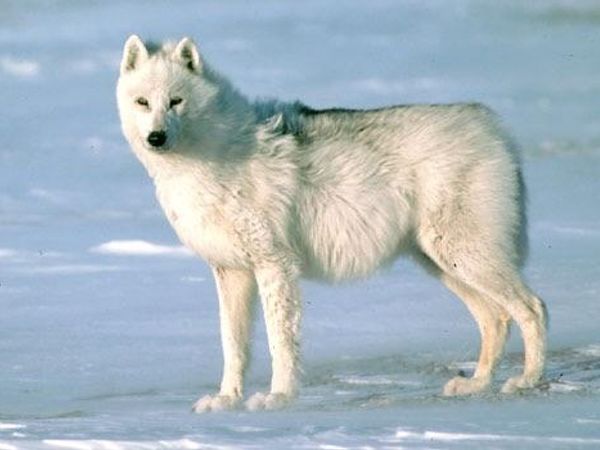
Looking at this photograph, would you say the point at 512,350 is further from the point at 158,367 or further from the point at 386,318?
the point at 158,367

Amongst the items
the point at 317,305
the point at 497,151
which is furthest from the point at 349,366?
the point at 317,305

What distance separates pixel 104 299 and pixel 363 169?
4.07m

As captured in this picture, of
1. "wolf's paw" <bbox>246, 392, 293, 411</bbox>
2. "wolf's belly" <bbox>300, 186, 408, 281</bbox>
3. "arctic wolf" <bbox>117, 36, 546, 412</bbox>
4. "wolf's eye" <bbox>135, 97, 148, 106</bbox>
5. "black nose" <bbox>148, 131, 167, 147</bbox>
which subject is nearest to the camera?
"wolf's paw" <bbox>246, 392, 293, 411</bbox>

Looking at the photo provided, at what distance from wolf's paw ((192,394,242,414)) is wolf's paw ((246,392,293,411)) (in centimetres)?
16

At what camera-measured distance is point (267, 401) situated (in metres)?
8.14

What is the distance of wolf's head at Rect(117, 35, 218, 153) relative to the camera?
8414 mm

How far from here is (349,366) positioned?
9766 millimetres

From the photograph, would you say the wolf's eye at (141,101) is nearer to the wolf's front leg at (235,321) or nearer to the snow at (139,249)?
the wolf's front leg at (235,321)

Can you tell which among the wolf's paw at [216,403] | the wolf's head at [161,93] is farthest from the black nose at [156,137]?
the wolf's paw at [216,403]

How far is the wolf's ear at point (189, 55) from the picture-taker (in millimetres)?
8758

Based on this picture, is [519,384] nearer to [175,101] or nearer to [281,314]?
[281,314]

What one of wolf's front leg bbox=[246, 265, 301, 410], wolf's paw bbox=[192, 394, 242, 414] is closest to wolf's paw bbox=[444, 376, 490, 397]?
wolf's front leg bbox=[246, 265, 301, 410]

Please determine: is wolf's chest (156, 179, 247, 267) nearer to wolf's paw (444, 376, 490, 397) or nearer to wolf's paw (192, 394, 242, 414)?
wolf's paw (192, 394, 242, 414)

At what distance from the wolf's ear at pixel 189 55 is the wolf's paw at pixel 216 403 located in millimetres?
1887
